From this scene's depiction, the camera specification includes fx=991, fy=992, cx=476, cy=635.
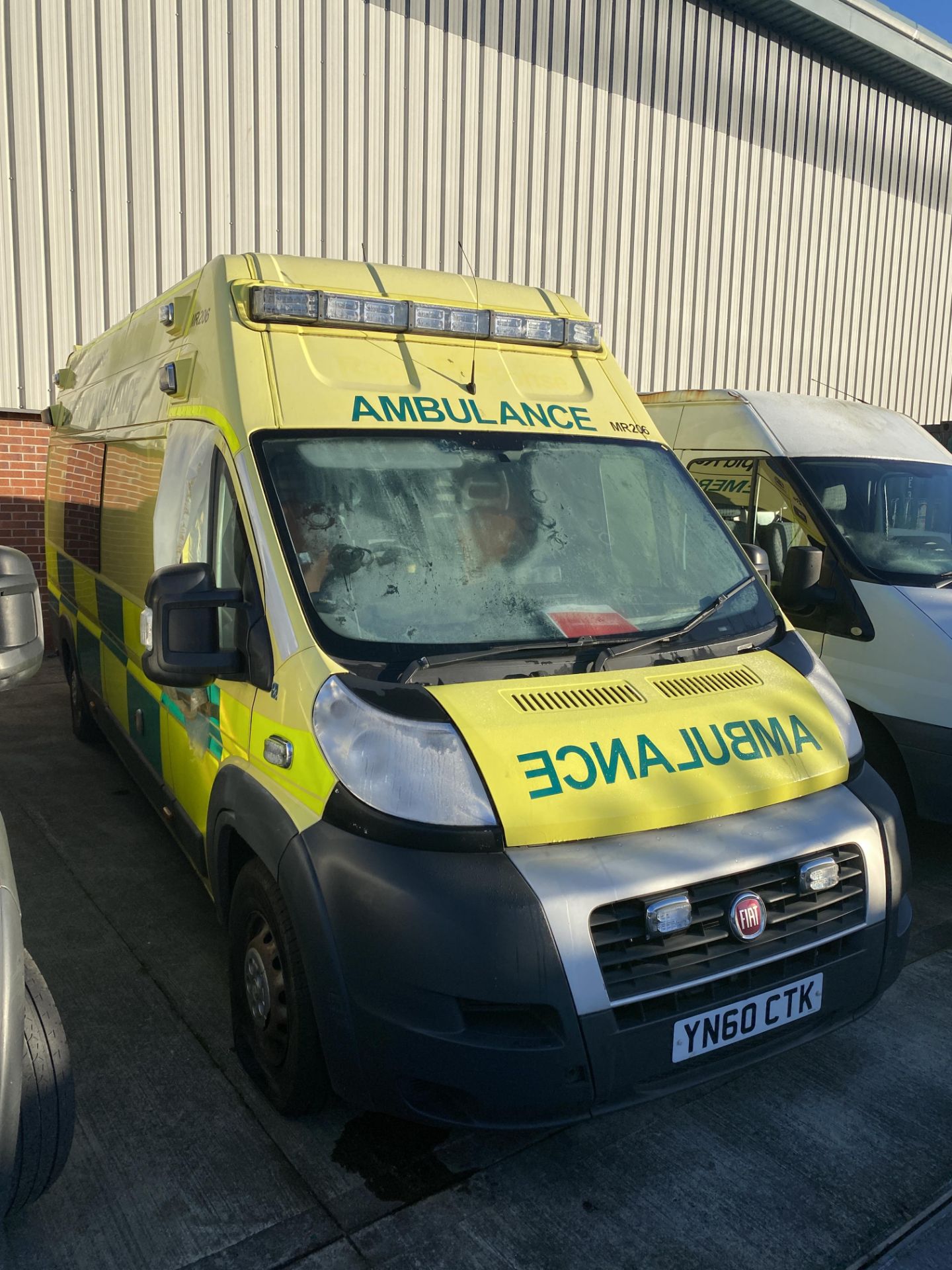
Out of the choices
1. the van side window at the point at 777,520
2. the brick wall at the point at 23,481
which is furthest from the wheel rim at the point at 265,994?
the brick wall at the point at 23,481

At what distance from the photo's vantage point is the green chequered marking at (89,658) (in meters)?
5.38

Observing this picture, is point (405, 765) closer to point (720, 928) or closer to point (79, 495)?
point (720, 928)

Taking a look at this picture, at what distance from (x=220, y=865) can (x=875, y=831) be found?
1.97 m

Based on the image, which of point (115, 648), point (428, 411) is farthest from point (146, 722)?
point (428, 411)

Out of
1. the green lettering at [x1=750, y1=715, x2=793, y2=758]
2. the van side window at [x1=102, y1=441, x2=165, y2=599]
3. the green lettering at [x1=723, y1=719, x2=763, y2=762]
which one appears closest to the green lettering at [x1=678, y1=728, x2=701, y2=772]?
the green lettering at [x1=723, y1=719, x2=763, y2=762]

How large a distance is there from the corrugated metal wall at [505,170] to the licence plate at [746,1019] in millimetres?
8161

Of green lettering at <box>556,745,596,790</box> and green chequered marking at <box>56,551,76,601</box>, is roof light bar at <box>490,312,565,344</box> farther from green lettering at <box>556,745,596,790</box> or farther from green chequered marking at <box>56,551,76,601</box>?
green chequered marking at <box>56,551,76,601</box>

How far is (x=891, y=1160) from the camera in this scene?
2723mm

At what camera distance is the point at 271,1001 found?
2791 mm

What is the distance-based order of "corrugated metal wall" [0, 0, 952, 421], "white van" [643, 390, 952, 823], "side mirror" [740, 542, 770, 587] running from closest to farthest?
1. "side mirror" [740, 542, 770, 587]
2. "white van" [643, 390, 952, 823]
3. "corrugated metal wall" [0, 0, 952, 421]

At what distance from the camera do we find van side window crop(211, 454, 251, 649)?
304 centimetres

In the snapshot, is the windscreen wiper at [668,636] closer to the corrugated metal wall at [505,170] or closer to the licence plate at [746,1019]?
the licence plate at [746,1019]

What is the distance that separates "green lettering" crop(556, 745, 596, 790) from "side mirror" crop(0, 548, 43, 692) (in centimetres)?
123

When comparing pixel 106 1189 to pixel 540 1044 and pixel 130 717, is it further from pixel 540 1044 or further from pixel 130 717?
pixel 130 717
